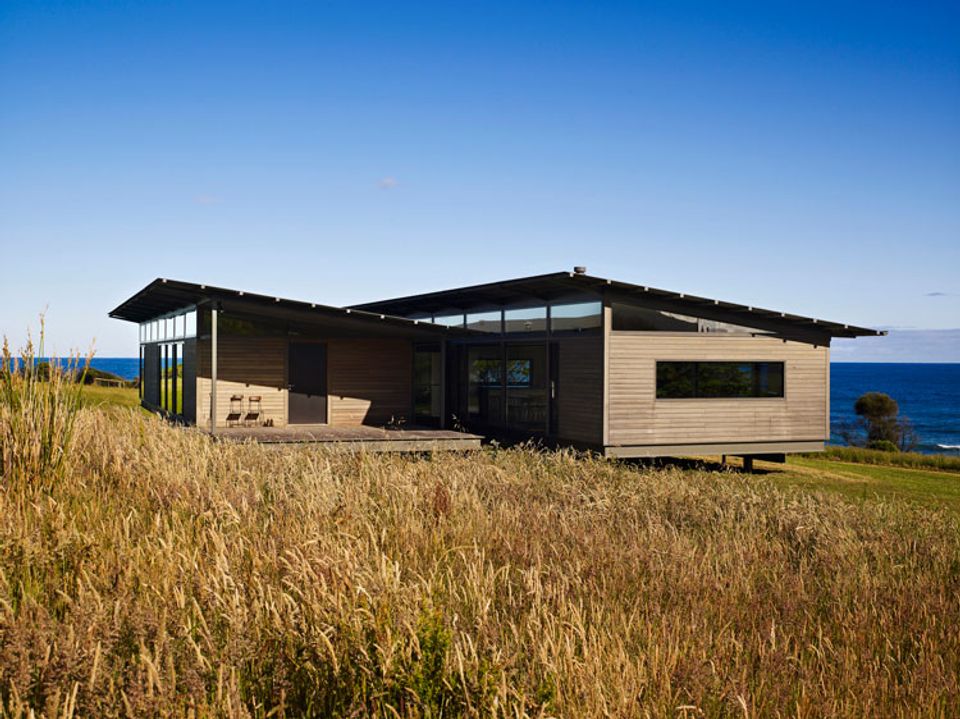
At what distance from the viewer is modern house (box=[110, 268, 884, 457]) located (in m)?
15.8

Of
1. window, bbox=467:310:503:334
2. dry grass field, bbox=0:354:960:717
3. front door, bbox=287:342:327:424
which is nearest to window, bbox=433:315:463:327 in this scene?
window, bbox=467:310:503:334

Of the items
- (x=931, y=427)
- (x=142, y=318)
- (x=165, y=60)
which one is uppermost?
(x=165, y=60)

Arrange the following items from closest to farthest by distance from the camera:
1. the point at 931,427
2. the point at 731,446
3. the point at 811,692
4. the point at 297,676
Result: the point at 297,676, the point at 811,692, the point at 731,446, the point at 931,427

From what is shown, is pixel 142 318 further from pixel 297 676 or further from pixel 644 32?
pixel 297 676

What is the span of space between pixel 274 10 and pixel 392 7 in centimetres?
204

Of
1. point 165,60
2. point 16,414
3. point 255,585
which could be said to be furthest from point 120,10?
point 255,585

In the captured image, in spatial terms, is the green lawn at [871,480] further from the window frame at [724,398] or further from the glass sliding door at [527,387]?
the glass sliding door at [527,387]

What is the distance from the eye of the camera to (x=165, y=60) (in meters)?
15.2

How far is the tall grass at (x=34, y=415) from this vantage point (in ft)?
19.4

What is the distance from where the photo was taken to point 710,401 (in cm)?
1686

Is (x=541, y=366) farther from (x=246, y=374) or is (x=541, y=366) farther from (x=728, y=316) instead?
(x=246, y=374)

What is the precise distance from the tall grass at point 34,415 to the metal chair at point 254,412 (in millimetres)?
A: 10638

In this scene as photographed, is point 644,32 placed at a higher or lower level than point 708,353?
higher

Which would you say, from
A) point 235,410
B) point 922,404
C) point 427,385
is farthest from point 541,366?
point 922,404
